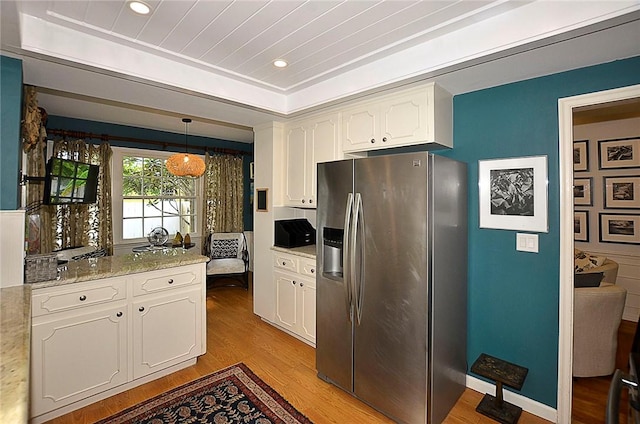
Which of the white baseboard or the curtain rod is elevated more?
the curtain rod

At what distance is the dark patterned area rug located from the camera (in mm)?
2143

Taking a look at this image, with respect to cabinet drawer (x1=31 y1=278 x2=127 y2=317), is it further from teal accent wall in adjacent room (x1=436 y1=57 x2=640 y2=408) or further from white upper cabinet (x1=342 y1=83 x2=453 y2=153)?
teal accent wall in adjacent room (x1=436 y1=57 x2=640 y2=408)

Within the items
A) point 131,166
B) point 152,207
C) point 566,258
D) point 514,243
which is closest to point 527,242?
point 514,243

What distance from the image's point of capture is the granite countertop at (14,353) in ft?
2.89

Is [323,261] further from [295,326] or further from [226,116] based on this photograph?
[226,116]

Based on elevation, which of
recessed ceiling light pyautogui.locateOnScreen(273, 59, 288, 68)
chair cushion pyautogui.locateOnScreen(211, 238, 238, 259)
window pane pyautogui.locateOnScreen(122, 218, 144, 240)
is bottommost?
chair cushion pyautogui.locateOnScreen(211, 238, 238, 259)

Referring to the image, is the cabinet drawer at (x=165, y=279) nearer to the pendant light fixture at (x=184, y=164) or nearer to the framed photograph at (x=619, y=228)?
the pendant light fixture at (x=184, y=164)

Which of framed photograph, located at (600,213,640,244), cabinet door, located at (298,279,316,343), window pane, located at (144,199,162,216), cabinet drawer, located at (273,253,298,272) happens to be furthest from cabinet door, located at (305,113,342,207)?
framed photograph, located at (600,213,640,244)

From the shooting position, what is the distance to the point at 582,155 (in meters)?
4.07

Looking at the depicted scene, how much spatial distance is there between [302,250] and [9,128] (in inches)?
96.2

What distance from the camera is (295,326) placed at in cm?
335

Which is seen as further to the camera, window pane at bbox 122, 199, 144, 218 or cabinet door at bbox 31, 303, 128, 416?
window pane at bbox 122, 199, 144, 218

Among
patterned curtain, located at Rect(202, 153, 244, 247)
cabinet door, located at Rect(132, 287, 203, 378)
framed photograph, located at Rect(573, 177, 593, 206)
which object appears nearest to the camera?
cabinet door, located at Rect(132, 287, 203, 378)

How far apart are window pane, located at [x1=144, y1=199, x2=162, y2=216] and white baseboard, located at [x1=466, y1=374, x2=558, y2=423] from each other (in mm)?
4790
